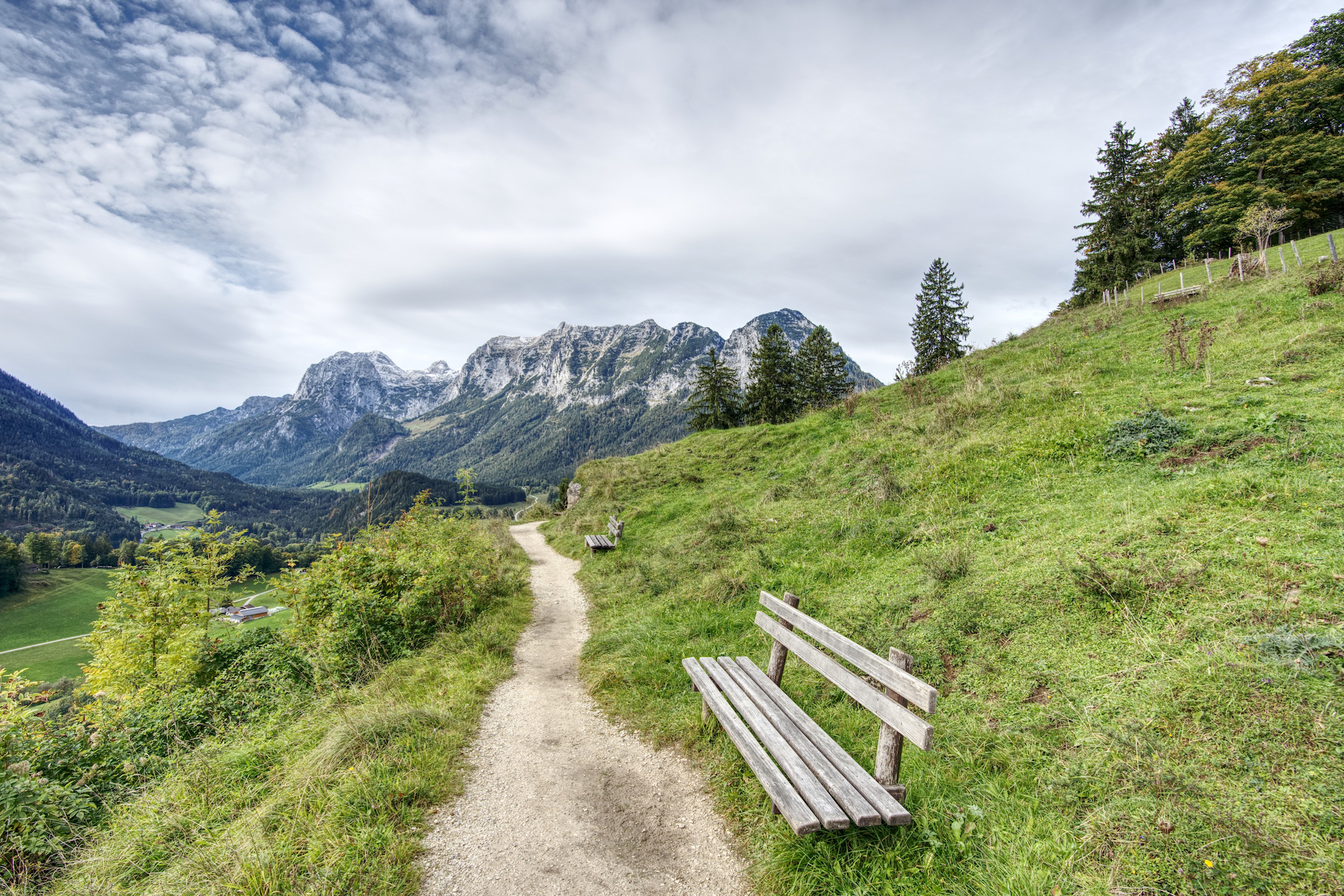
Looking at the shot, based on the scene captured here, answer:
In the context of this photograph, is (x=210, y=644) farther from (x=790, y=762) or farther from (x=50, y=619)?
(x=50, y=619)

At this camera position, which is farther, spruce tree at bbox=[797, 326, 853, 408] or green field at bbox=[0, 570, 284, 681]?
green field at bbox=[0, 570, 284, 681]

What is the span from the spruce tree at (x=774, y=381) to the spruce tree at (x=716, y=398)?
59.1 inches

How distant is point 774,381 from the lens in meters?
36.7

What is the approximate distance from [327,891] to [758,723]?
3.57 m

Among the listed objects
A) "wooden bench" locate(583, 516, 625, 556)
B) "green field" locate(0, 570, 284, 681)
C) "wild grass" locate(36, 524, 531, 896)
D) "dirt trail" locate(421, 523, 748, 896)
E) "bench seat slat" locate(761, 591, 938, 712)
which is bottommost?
"green field" locate(0, 570, 284, 681)

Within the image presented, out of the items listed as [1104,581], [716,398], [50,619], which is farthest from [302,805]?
[50,619]

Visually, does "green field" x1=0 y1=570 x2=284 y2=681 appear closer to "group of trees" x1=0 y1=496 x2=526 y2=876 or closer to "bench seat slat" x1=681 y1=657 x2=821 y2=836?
"group of trees" x1=0 y1=496 x2=526 y2=876

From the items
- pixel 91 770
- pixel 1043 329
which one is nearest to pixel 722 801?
pixel 91 770

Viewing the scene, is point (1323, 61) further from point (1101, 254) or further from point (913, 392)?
point (913, 392)

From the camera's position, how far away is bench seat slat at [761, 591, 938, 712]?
3.53 m

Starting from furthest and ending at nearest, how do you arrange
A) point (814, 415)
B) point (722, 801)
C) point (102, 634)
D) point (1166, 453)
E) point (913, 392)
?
point (814, 415), point (913, 392), point (102, 634), point (1166, 453), point (722, 801)

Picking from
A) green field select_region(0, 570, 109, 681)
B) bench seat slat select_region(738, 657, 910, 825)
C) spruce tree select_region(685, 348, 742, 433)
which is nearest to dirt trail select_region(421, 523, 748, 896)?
bench seat slat select_region(738, 657, 910, 825)

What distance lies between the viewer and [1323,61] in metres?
34.4

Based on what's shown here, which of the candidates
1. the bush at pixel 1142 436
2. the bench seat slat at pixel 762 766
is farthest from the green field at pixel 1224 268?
the bench seat slat at pixel 762 766
